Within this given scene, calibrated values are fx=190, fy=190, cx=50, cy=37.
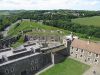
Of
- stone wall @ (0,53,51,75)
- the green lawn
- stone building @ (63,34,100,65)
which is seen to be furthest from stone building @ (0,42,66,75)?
the green lawn

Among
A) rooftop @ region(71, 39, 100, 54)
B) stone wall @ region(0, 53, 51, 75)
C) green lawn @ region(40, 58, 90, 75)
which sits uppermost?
rooftop @ region(71, 39, 100, 54)

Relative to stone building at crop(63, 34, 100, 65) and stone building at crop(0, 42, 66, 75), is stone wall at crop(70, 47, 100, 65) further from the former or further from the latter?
stone building at crop(0, 42, 66, 75)

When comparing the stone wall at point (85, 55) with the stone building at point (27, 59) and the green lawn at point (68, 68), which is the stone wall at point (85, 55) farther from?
the stone building at point (27, 59)

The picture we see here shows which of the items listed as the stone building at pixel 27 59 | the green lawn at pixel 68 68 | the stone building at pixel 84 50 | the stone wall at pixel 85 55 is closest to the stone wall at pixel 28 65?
the stone building at pixel 27 59

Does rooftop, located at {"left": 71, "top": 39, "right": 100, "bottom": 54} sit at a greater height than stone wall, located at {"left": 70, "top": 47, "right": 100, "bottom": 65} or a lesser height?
greater

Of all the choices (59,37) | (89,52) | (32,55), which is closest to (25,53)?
(32,55)

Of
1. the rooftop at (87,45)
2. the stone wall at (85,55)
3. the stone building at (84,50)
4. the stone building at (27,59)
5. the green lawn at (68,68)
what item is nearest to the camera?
the stone building at (27,59)

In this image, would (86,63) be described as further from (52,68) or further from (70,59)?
(52,68)

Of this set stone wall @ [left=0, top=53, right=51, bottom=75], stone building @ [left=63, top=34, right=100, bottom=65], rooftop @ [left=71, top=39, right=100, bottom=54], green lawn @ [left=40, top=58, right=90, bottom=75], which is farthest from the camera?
rooftop @ [left=71, top=39, right=100, bottom=54]
